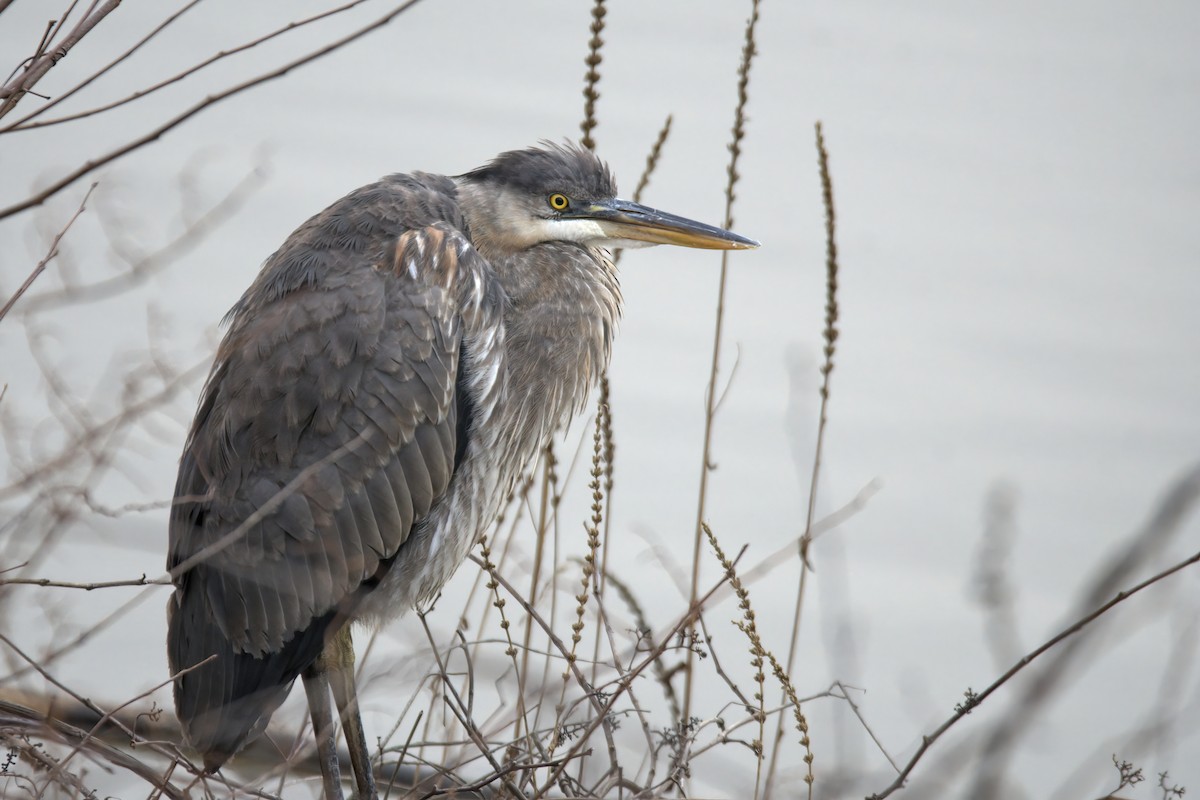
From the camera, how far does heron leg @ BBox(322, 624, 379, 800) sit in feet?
8.93

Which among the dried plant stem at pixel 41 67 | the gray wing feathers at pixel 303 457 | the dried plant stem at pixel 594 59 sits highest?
the dried plant stem at pixel 594 59

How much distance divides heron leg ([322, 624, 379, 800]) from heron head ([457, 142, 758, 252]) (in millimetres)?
973

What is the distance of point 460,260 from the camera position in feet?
9.25

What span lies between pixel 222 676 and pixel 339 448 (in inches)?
19.9

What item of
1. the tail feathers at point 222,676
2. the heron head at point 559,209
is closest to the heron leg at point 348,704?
the tail feathers at point 222,676

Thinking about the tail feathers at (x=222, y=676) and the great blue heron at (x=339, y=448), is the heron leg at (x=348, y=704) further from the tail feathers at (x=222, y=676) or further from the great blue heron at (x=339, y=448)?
the tail feathers at (x=222, y=676)

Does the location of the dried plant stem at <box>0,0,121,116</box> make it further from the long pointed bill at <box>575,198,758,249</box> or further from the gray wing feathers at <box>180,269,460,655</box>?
the long pointed bill at <box>575,198,758,249</box>

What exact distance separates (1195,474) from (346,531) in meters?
2.18

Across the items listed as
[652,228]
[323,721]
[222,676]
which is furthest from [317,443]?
[652,228]

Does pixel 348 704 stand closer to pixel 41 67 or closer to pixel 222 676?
pixel 222 676

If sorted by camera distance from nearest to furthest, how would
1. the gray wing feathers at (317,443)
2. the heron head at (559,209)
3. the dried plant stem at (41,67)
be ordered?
the dried plant stem at (41,67) < the gray wing feathers at (317,443) < the heron head at (559,209)

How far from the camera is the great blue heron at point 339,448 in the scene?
2.57m

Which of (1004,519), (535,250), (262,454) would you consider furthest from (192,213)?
(1004,519)

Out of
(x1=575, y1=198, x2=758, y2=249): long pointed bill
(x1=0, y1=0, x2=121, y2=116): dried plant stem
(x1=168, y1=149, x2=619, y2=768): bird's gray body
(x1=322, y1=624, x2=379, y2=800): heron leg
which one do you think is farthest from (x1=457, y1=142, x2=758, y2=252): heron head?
(x1=0, y1=0, x2=121, y2=116): dried plant stem
